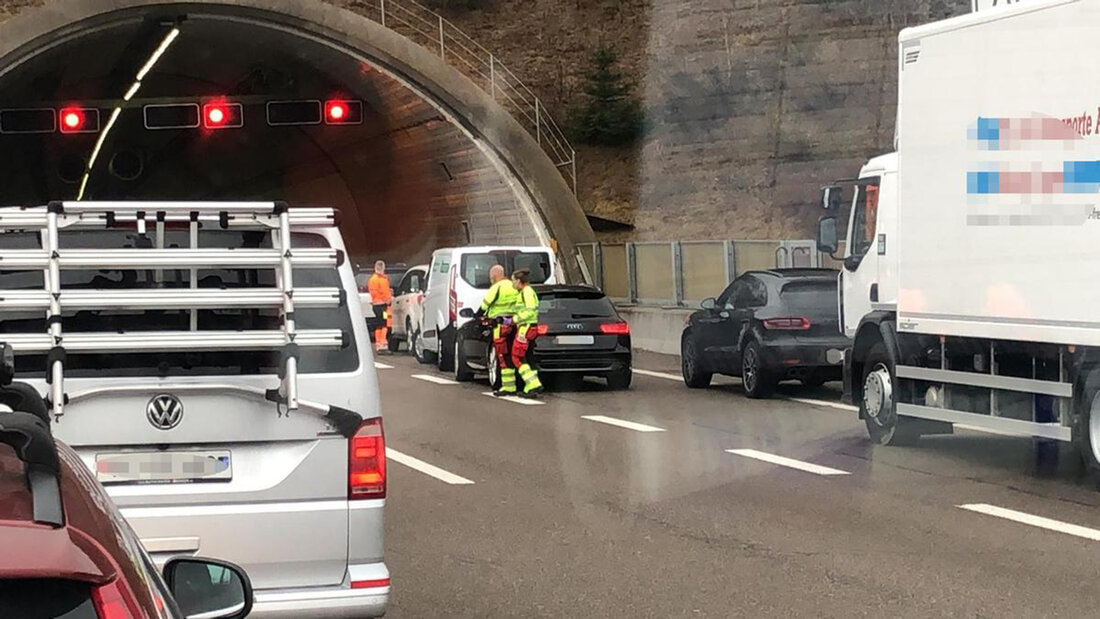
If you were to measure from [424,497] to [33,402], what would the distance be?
27.2 ft

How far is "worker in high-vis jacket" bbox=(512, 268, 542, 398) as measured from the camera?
2061 cm

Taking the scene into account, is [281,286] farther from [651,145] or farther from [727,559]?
[651,145]

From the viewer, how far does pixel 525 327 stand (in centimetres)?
2066

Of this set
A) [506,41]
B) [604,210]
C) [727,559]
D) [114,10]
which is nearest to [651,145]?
[604,210]

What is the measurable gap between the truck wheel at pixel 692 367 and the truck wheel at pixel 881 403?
6.27 metres

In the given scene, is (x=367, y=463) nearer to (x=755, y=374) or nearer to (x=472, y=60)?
(x=755, y=374)

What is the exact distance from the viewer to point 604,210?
167ft

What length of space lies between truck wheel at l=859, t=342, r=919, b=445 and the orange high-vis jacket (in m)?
17.0

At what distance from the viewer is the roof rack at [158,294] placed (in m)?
6.07

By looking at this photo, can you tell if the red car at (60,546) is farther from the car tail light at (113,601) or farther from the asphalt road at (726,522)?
the asphalt road at (726,522)

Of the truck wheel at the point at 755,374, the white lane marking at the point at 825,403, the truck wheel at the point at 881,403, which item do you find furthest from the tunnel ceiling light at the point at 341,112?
the truck wheel at the point at 881,403

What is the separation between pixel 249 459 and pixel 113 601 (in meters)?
3.83

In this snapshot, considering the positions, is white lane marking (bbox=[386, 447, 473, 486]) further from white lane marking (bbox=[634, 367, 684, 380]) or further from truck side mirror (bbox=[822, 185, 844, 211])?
white lane marking (bbox=[634, 367, 684, 380])

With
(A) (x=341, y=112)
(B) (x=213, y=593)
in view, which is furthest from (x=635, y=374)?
(B) (x=213, y=593)
